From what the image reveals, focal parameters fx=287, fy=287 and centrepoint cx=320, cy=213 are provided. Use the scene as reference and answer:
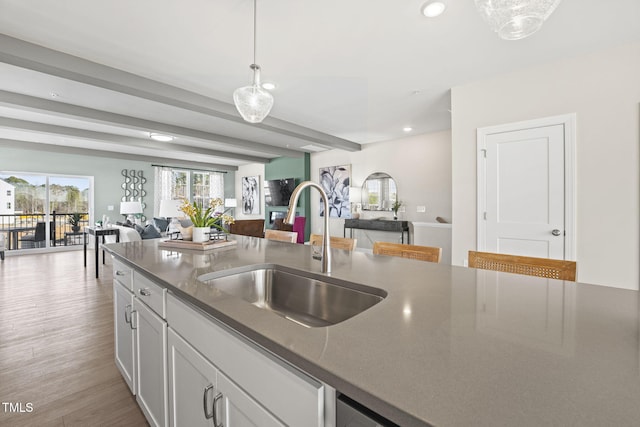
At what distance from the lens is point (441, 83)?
3.31m

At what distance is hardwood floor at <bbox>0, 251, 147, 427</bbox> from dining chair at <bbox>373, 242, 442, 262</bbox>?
1.72m

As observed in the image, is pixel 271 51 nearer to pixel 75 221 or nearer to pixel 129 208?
pixel 129 208

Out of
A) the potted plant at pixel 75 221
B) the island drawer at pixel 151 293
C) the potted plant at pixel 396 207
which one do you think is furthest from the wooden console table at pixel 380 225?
the potted plant at pixel 75 221

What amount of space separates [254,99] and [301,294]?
1.49m

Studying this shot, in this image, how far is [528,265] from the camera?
144 centimetres

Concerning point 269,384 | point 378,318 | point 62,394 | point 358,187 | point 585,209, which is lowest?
point 62,394

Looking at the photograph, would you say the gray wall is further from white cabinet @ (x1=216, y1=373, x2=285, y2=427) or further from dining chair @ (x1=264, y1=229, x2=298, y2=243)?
white cabinet @ (x1=216, y1=373, x2=285, y2=427)

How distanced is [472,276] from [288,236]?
1.79 meters

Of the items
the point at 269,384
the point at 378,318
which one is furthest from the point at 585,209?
the point at 269,384

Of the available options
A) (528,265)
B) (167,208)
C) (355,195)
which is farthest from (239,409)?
(355,195)

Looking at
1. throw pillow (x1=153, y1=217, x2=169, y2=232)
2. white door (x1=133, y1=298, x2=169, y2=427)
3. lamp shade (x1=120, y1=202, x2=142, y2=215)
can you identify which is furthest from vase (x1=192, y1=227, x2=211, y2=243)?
throw pillow (x1=153, y1=217, x2=169, y2=232)

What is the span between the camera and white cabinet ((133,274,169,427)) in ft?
4.10

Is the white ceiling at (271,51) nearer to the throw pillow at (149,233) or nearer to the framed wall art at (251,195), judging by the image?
the throw pillow at (149,233)

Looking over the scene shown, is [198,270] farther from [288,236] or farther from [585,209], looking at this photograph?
[585,209]
